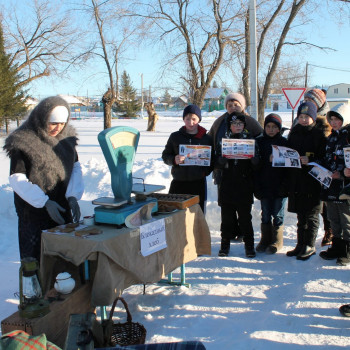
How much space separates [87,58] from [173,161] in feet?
56.0

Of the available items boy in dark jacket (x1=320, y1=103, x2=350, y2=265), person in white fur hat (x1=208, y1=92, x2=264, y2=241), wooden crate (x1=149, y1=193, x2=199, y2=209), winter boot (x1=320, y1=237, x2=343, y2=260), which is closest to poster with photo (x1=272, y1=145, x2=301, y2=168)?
boy in dark jacket (x1=320, y1=103, x2=350, y2=265)

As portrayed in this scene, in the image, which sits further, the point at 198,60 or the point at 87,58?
the point at 87,58

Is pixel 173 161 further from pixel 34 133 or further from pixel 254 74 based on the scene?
pixel 254 74

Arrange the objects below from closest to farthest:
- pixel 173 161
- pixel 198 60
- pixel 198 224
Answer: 1. pixel 198 224
2. pixel 173 161
3. pixel 198 60

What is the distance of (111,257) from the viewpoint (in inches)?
109

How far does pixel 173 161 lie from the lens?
4.58 metres

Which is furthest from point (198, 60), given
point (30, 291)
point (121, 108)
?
point (121, 108)

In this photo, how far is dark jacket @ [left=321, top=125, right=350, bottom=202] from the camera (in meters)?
4.18

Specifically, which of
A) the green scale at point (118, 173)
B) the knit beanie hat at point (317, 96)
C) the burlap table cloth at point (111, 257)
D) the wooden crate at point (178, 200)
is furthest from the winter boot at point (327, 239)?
the green scale at point (118, 173)

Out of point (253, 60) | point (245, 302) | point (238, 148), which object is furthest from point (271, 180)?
point (253, 60)

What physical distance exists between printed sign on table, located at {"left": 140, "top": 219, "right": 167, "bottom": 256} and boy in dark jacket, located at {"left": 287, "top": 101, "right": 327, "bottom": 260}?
2080 millimetres

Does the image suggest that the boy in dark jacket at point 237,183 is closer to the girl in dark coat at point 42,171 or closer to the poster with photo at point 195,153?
the poster with photo at point 195,153

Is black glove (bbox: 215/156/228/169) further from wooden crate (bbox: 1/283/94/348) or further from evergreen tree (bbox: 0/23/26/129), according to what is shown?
evergreen tree (bbox: 0/23/26/129)

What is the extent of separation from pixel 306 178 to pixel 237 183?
2.77 ft
